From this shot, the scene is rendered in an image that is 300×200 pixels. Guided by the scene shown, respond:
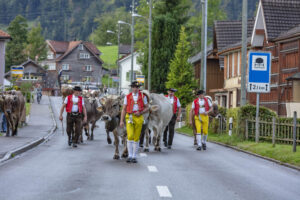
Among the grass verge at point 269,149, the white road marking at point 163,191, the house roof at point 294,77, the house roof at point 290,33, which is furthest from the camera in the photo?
the house roof at point 290,33

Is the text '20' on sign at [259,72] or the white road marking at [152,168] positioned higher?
the text '20' on sign at [259,72]

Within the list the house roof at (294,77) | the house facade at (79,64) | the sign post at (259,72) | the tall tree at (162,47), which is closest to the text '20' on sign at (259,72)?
the sign post at (259,72)

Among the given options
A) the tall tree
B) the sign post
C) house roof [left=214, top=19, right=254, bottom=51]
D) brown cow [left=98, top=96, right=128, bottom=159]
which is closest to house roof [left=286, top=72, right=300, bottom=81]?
the sign post

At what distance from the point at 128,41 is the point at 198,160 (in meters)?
150

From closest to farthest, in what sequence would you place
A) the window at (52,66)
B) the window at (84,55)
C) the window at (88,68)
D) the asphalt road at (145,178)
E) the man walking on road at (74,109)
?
the asphalt road at (145,178)
the man walking on road at (74,109)
the window at (84,55)
the window at (88,68)
the window at (52,66)

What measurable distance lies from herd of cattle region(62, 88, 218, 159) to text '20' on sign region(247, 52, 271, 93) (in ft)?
9.89

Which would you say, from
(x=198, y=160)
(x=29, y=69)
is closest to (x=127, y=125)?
(x=198, y=160)

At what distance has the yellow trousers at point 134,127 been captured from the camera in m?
14.4

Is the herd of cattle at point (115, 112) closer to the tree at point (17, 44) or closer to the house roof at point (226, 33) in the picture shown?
the house roof at point (226, 33)

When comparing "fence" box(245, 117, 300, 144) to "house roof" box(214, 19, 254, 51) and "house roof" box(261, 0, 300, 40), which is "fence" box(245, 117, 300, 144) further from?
"house roof" box(214, 19, 254, 51)

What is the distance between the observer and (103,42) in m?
183

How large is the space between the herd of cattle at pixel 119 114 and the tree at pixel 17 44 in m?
98.1

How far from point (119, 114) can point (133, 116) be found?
4.12 ft

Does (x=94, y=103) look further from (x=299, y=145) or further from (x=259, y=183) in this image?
(x=259, y=183)
